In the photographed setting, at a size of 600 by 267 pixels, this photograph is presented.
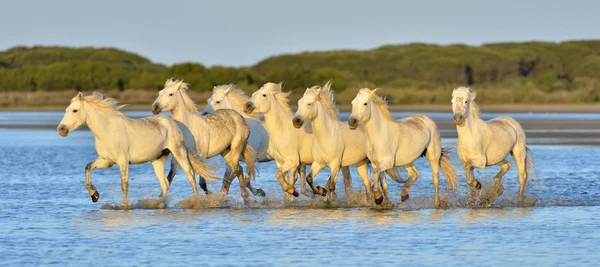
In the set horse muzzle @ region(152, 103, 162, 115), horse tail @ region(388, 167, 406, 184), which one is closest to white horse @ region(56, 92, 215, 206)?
horse muzzle @ region(152, 103, 162, 115)

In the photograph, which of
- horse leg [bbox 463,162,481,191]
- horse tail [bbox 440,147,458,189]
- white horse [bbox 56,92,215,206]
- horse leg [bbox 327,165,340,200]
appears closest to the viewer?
white horse [bbox 56,92,215,206]

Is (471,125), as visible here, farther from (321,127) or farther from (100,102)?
(100,102)

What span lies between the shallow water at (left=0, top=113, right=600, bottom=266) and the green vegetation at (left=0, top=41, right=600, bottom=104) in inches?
1577

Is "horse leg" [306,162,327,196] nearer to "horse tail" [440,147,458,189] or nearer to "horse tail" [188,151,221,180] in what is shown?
"horse tail" [188,151,221,180]

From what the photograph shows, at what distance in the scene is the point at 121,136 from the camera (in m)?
13.7

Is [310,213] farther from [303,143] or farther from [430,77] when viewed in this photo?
[430,77]

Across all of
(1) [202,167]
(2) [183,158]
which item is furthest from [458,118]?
(2) [183,158]

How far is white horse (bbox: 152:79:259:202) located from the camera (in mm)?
14727

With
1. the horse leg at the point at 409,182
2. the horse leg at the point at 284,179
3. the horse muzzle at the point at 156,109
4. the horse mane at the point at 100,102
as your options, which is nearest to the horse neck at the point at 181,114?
the horse muzzle at the point at 156,109

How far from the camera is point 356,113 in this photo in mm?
13547

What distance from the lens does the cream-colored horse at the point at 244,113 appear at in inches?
604

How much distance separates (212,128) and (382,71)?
84736 millimetres

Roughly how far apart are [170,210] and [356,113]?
8.20ft

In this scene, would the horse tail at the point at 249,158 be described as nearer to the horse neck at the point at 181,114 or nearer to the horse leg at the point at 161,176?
the horse neck at the point at 181,114
